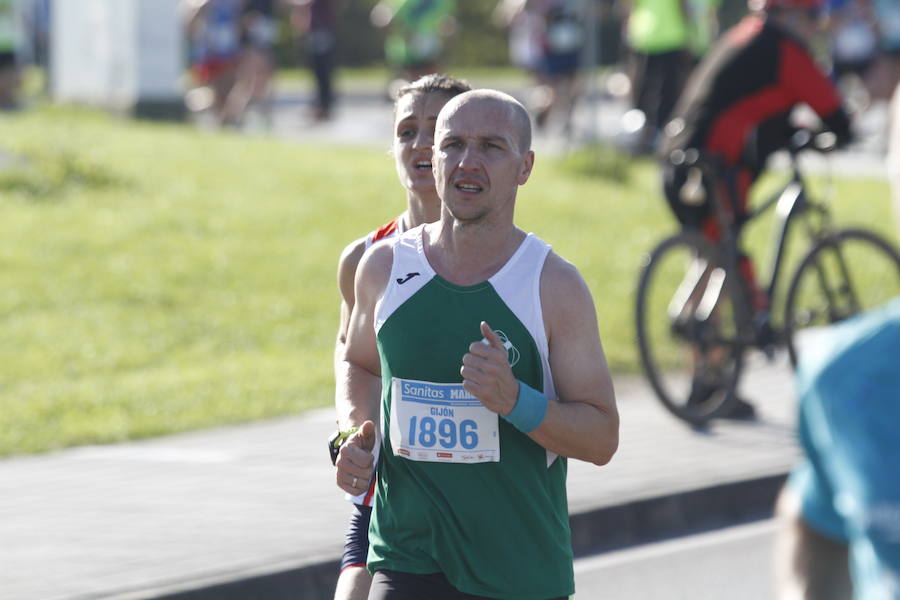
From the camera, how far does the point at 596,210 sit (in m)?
14.2

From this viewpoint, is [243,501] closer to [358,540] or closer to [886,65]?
[358,540]

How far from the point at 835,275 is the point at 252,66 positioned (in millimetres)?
12168

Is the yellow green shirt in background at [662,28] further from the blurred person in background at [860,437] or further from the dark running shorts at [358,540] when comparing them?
the blurred person in background at [860,437]

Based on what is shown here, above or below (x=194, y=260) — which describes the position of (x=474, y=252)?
above

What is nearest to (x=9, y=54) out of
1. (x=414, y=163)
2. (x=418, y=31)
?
(x=418, y=31)

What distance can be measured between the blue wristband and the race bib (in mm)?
123

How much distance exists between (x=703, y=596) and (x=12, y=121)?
12.0 meters

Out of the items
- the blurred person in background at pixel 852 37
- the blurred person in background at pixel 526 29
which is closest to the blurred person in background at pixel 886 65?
the blurred person in background at pixel 852 37

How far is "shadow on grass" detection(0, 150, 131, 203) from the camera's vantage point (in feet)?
44.7

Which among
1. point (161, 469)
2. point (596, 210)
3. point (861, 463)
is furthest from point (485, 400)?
point (596, 210)

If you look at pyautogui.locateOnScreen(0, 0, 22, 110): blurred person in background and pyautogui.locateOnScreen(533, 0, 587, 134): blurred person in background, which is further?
pyautogui.locateOnScreen(533, 0, 587, 134): blurred person in background

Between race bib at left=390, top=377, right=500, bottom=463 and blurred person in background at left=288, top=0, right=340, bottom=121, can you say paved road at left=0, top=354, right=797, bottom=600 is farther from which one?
blurred person in background at left=288, top=0, right=340, bottom=121

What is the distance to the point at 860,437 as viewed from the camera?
207cm

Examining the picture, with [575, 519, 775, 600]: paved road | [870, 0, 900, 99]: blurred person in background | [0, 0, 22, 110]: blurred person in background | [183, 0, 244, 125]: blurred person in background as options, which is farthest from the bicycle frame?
[183, 0, 244, 125]: blurred person in background
